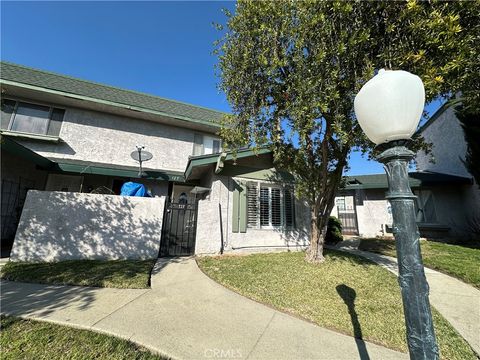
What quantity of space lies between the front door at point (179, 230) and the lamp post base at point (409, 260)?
7098mm

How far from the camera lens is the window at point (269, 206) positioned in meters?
8.91

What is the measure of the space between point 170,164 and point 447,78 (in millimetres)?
10597

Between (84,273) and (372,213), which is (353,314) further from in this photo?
(372,213)

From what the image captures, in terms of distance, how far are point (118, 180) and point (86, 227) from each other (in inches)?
180

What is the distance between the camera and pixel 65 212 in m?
6.59

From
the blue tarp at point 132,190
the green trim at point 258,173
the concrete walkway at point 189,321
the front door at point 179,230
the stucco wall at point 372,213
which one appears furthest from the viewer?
the stucco wall at point 372,213

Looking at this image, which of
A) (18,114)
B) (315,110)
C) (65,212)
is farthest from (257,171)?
(18,114)

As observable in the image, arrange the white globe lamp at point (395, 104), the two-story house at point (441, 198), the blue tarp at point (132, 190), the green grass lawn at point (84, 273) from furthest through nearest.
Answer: the two-story house at point (441, 198)
the blue tarp at point (132, 190)
the green grass lawn at point (84, 273)
the white globe lamp at point (395, 104)

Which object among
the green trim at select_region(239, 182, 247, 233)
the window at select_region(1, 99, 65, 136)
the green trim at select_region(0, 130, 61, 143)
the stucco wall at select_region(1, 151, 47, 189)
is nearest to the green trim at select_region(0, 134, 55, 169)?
the stucco wall at select_region(1, 151, 47, 189)

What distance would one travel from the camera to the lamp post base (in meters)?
1.35

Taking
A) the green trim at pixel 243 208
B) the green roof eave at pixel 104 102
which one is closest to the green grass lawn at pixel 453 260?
the green trim at pixel 243 208

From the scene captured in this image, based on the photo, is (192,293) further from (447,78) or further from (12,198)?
(12,198)

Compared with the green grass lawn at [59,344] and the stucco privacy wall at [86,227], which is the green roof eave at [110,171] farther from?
the green grass lawn at [59,344]

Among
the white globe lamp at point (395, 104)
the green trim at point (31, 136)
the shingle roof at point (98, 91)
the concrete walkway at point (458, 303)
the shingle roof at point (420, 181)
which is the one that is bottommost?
the concrete walkway at point (458, 303)
